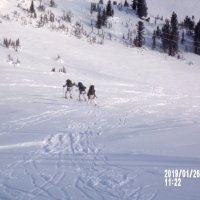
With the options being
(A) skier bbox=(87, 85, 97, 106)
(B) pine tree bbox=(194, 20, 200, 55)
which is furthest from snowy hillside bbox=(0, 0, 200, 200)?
(B) pine tree bbox=(194, 20, 200, 55)

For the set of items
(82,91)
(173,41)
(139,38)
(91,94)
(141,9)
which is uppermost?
(141,9)

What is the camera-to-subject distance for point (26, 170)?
29.5 feet

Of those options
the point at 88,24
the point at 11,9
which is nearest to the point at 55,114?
the point at 11,9

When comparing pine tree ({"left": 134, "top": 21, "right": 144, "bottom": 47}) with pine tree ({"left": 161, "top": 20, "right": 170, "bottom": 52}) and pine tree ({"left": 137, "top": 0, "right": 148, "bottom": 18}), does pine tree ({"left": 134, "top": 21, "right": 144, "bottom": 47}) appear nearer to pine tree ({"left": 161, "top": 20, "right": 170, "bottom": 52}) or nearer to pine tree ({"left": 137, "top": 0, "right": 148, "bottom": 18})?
pine tree ({"left": 161, "top": 20, "right": 170, "bottom": 52})

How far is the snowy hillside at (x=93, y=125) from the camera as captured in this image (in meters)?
8.05

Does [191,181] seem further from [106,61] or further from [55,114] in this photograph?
[106,61]

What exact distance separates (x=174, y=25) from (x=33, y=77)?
128 feet

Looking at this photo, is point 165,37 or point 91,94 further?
point 165,37

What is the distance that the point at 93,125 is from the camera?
14969 mm

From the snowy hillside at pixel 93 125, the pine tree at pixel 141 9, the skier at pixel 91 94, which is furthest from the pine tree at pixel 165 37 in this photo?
the skier at pixel 91 94

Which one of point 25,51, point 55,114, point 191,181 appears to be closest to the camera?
point 191,181

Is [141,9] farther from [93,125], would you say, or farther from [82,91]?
[93,125]

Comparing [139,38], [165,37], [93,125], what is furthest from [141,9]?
[93,125]

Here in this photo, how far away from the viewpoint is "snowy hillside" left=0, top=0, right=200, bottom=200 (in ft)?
26.4
